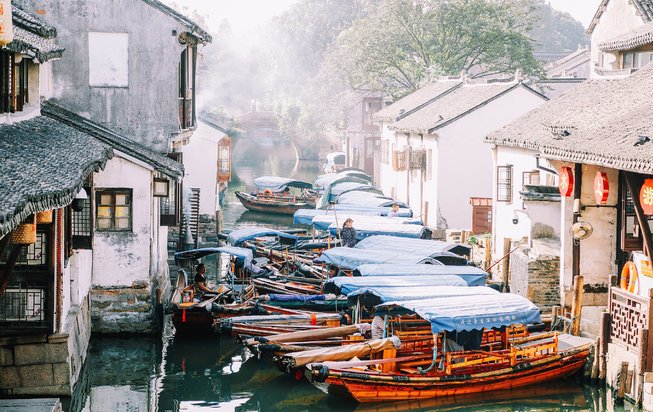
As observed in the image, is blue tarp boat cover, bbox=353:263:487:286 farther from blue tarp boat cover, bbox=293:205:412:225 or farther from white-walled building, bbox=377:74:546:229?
white-walled building, bbox=377:74:546:229

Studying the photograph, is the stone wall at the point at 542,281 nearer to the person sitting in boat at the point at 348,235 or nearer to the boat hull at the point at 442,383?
the boat hull at the point at 442,383

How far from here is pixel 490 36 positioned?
2346 inches

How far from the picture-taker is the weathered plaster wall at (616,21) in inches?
1706

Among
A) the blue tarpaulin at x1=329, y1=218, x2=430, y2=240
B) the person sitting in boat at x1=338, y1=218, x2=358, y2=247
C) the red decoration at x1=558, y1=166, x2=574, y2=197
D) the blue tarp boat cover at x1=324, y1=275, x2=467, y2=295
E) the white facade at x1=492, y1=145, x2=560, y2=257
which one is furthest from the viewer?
the blue tarpaulin at x1=329, y1=218, x2=430, y2=240

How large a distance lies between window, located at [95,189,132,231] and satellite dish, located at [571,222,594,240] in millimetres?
9811

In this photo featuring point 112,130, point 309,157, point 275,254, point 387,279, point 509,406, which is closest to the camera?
point 509,406

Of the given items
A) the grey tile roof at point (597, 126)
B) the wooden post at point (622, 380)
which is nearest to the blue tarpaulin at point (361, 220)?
the grey tile roof at point (597, 126)

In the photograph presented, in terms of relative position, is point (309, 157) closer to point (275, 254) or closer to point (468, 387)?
point (275, 254)

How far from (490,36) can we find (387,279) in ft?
131

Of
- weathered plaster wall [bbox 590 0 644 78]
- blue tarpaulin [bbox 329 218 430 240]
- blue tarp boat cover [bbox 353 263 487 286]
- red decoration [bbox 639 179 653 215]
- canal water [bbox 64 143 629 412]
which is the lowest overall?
canal water [bbox 64 143 629 412]

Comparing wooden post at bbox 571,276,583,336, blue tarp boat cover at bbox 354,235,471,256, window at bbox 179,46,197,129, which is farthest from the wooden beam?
window at bbox 179,46,197,129

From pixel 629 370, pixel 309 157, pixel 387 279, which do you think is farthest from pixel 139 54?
pixel 309 157

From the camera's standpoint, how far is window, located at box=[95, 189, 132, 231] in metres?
24.0

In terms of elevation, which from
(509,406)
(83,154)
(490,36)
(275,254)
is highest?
(490,36)
